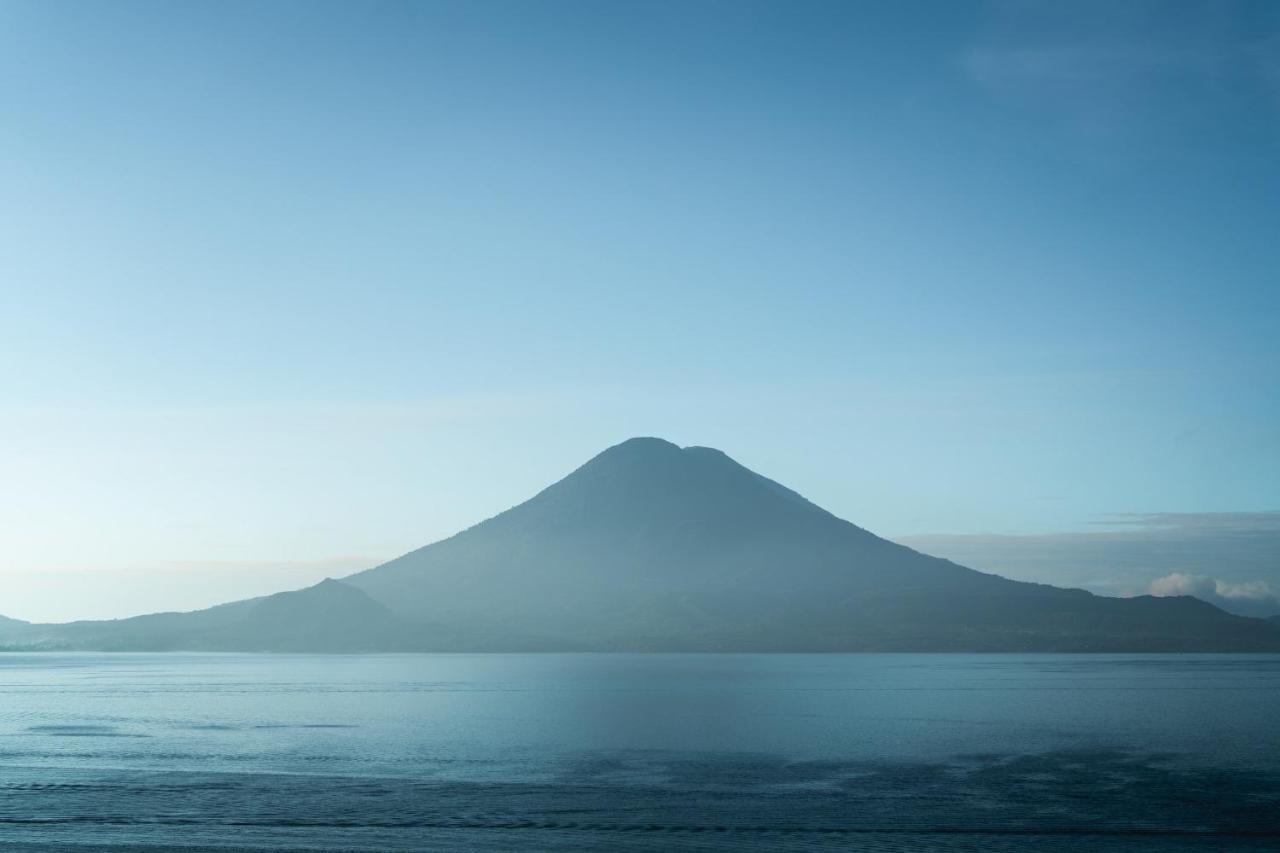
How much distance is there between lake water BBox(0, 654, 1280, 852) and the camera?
1538 inches

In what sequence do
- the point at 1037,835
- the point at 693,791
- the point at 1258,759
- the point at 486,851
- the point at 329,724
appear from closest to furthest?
the point at 486,851 → the point at 1037,835 → the point at 693,791 → the point at 1258,759 → the point at 329,724

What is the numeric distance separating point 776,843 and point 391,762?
2839 centimetres

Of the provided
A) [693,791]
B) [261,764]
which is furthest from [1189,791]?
[261,764]

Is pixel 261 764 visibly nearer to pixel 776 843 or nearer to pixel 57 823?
pixel 57 823

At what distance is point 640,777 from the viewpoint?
2157 inches

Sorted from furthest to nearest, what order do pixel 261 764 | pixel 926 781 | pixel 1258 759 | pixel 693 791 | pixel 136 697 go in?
pixel 136 697 < pixel 1258 759 < pixel 261 764 < pixel 926 781 < pixel 693 791

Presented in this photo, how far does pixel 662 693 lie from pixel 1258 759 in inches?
3288

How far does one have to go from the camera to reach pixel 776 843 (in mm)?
37562

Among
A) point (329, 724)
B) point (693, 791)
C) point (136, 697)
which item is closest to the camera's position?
point (693, 791)

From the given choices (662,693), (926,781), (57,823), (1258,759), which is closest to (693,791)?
(926,781)

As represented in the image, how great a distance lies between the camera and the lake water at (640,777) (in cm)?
3906

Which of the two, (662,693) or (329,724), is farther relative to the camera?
(662,693)

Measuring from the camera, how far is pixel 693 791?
4966cm

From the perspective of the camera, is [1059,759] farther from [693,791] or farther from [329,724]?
[329,724]
